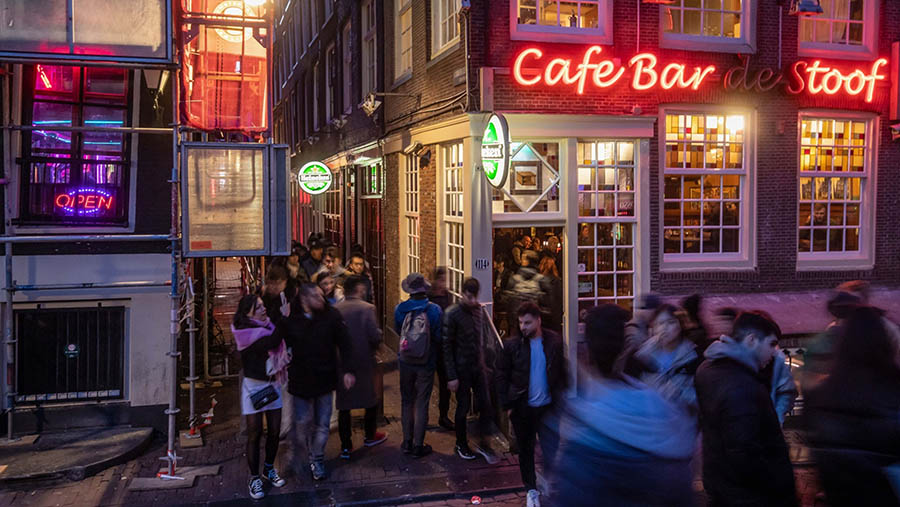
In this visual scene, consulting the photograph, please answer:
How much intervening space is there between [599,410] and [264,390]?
4.21 m

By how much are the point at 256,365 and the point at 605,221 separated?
575cm

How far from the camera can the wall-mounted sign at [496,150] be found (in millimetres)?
9312

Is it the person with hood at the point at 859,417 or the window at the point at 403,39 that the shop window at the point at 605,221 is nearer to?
the window at the point at 403,39

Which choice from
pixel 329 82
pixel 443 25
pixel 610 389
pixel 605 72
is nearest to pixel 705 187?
pixel 605 72

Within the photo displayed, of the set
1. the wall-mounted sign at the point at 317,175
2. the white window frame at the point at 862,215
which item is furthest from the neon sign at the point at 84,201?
the wall-mounted sign at the point at 317,175

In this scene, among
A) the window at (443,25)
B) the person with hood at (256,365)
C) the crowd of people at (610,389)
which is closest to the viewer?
the crowd of people at (610,389)

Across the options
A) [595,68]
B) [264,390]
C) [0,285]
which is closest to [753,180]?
[595,68]

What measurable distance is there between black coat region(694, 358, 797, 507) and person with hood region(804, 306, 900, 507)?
1.94 feet

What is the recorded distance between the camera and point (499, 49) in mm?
10273

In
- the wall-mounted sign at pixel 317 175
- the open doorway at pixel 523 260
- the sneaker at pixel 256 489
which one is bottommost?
the sneaker at pixel 256 489

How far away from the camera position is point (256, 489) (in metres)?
7.12

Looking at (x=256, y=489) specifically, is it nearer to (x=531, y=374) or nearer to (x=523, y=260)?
(x=531, y=374)

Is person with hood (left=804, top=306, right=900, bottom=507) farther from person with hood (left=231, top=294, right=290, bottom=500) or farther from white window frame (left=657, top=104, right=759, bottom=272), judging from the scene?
white window frame (left=657, top=104, right=759, bottom=272)

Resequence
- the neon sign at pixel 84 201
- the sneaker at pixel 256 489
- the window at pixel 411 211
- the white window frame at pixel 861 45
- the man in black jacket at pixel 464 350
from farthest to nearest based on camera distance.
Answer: the window at pixel 411 211 < the white window frame at pixel 861 45 < the neon sign at pixel 84 201 < the man in black jacket at pixel 464 350 < the sneaker at pixel 256 489
